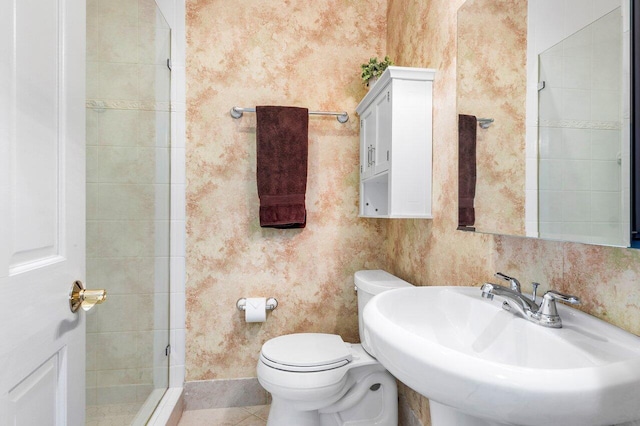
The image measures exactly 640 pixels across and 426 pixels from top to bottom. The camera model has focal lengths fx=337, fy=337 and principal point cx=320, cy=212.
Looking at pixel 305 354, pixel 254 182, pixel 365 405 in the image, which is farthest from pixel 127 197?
pixel 365 405

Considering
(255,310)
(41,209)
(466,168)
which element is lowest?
(255,310)

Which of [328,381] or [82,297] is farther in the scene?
[328,381]

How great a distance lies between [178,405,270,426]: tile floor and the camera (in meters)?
1.67

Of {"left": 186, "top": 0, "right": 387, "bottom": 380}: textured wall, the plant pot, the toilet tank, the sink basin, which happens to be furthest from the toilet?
the plant pot

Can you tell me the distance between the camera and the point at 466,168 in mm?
1065

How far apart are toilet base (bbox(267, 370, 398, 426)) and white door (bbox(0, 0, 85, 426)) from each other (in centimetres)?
94

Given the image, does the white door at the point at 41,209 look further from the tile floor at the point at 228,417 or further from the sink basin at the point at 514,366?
the tile floor at the point at 228,417

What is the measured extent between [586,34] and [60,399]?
1316mm

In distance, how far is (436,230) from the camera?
53.2 inches

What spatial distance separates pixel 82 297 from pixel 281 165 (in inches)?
44.3

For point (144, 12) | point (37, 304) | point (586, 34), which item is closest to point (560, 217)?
point (586, 34)

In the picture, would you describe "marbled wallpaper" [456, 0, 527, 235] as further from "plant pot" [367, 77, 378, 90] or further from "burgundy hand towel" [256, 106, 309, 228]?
"burgundy hand towel" [256, 106, 309, 228]

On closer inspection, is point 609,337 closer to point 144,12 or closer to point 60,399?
point 60,399

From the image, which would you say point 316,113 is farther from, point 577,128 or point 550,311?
point 550,311
